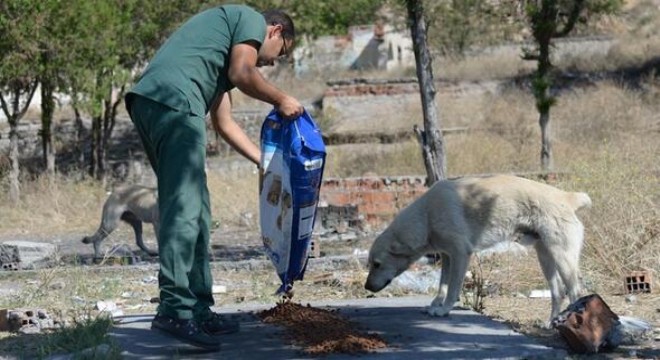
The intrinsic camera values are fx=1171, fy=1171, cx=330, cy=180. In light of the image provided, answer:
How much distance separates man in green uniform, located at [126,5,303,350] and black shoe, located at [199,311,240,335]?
114 mm

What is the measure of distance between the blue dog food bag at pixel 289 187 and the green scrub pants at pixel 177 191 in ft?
2.18

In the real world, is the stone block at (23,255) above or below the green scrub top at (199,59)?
below

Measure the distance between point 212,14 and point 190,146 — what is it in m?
0.85

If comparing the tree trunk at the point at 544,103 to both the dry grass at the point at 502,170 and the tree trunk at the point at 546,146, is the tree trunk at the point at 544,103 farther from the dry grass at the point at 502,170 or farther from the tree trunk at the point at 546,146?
the dry grass at the point at 502,170

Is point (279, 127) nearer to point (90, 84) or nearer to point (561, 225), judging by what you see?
point (561, 225)

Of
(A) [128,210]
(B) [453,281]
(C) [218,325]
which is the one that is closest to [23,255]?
(A) [128,210]

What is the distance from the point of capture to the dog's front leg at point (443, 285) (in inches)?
312

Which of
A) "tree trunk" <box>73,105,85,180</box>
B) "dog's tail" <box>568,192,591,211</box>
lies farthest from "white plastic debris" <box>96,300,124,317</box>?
"tree trunk" <box>73,105,85,180</box>

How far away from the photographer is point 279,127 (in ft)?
23.6

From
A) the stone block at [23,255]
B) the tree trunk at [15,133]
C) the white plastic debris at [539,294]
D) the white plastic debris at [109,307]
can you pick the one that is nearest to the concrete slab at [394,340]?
the white plastic debris at [109,307]

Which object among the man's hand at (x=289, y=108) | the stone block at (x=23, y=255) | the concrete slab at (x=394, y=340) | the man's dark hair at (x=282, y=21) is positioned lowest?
the stone block at (x=23, y=255)

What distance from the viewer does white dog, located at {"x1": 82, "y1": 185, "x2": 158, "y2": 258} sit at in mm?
14789

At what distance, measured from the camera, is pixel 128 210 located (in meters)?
15.0

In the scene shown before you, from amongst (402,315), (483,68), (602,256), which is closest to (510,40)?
(483,68)
